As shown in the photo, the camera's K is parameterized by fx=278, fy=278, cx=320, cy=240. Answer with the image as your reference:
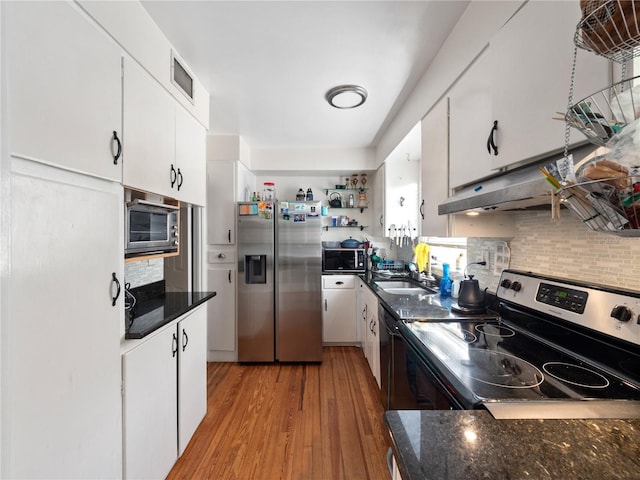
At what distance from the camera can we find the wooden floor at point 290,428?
1.64m

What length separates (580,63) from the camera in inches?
31.0

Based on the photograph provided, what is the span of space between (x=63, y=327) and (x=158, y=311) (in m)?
0.75

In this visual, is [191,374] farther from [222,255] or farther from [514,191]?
[514,191]

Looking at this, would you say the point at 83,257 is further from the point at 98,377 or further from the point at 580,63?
the point at 580,63

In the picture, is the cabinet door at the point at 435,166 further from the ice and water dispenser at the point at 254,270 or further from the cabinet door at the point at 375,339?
the ice and water dispenser at the point at 254,270

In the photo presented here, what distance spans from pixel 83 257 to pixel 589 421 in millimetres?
1583

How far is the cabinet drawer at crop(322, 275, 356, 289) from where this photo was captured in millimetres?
3330

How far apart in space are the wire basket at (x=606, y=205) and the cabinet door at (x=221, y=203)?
2927 millimetres

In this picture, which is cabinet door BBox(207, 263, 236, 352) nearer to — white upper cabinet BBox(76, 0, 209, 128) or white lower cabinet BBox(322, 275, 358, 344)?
white lower cabinet BBox(322, 275, 358, 344)

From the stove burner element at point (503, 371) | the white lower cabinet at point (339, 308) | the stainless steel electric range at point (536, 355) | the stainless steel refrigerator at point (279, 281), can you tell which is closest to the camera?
the stainless steel electric range at point (536, 355)

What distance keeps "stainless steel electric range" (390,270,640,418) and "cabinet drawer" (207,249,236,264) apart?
221 centimetres

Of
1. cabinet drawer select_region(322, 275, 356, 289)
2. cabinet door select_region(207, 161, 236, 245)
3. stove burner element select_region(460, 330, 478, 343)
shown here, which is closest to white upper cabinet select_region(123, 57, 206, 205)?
cabinet door select_region(207, 161, 236, 245)

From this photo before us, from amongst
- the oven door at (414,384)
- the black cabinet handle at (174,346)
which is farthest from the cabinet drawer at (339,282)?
the black cabinet handle at (174,346)

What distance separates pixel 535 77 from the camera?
960 mm
